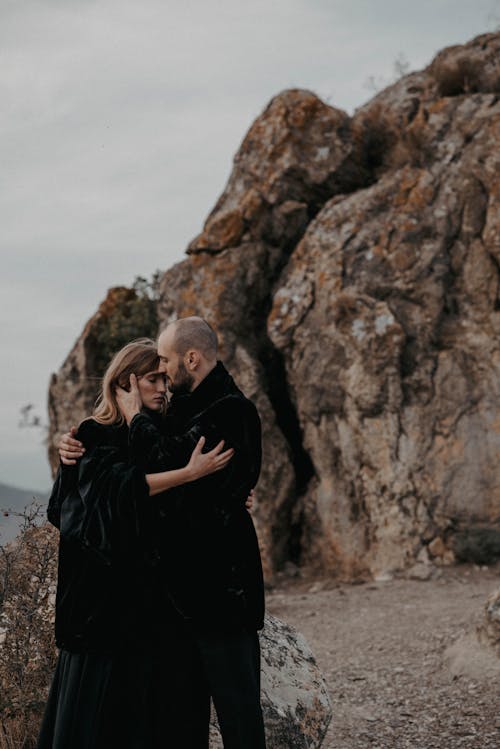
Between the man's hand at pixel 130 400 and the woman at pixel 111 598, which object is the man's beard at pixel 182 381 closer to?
the man's hand at pixel 130 400

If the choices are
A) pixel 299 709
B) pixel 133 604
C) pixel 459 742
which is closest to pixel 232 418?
pixel 133 604

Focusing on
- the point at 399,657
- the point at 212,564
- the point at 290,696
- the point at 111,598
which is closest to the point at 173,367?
the point at 212,564

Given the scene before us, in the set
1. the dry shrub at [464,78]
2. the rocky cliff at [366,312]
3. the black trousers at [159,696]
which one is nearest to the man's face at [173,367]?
the black trousers at [159,696]

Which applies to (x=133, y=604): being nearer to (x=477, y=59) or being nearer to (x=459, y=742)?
(x=459, y=742)

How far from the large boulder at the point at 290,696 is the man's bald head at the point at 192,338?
6.49ft

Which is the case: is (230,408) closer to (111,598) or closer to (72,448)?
(72,448)

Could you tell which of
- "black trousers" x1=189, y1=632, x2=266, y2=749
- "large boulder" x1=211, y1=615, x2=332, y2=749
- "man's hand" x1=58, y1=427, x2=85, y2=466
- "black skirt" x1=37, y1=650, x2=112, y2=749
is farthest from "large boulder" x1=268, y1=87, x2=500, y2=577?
"man's hand" x1=58, y1=427, x2=85, y2=466

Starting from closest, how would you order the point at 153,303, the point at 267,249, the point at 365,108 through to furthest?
the point at 267,249 → the point at 365,108 → the point at 153,303

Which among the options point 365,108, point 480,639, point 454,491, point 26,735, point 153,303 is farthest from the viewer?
point 153,303

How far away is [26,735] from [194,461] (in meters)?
2.04

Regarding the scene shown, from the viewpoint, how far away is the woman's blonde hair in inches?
139

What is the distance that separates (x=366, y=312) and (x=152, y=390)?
26.5ft

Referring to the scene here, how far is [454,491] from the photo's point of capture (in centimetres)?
1091

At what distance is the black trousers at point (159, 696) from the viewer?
10.8 ft
